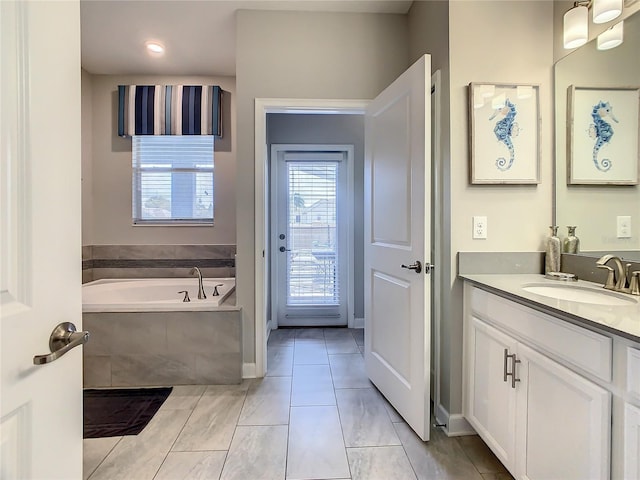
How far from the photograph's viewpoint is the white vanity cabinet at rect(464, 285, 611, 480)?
1127mm

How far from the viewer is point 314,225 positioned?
13.5 ft

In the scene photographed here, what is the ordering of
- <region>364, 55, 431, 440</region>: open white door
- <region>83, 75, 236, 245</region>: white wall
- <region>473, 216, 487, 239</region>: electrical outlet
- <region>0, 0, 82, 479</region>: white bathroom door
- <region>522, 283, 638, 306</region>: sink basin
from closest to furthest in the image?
<region>0, 0, 82, 479</region>: white bathroom door, <region>522, 283, 638, 306</region>: sink basin, <region>364, 55, 431, 440</region>: open white door, <region>473, 216, 487, 239</region>: electrical outlet, <region>83, 75, 236, 245</region>: white wall

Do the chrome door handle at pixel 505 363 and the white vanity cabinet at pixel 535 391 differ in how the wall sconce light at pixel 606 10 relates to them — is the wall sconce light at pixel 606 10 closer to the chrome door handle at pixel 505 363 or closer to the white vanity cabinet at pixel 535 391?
the white vanity cabinet at pixel 535 391

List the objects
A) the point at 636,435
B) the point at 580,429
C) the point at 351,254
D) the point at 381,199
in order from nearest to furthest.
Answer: the point at 636,435 < the point at 580,429 < the point at 381,199 < the point at 351,254

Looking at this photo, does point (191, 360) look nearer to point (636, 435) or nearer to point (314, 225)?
point (314, 225)

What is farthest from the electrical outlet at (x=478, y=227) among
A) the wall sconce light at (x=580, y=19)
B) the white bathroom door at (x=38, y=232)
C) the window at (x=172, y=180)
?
the window at (x=172, y=180)

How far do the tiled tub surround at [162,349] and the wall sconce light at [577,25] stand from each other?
252 centimetres

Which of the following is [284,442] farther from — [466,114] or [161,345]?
[466,114]

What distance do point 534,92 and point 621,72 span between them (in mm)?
383

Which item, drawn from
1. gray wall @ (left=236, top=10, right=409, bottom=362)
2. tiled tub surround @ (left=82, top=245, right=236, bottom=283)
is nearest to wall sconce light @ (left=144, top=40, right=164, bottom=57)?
gray wall @ (left=236, top=10, right=409, bottom=362)

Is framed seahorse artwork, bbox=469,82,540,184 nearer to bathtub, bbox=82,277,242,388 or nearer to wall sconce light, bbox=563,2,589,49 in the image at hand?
wall sconce light, bbox=563,2,589,49

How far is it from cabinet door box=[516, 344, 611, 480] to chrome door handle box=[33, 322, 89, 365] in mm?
1393

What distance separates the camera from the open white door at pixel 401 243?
1889 millimetres

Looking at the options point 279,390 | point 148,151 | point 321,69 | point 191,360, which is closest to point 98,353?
point 191,360
